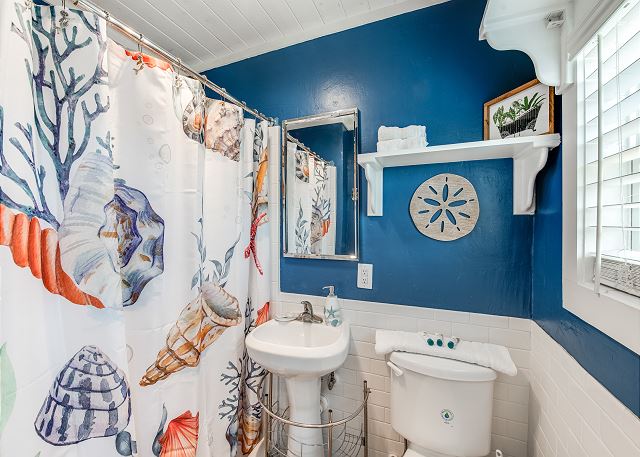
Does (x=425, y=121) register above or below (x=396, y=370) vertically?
above

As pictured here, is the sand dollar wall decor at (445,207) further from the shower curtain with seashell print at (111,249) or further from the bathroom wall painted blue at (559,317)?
the shower curtain with seashell print at (111,249)

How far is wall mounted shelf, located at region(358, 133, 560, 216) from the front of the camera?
37.6 inches

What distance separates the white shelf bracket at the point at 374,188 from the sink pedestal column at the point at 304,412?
857mm

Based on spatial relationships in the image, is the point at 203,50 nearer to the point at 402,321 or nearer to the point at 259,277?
the point at 259,277

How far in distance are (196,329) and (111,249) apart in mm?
504

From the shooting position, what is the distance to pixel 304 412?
4.23 ft

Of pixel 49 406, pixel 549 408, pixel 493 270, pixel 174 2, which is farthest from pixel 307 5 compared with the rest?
pixel 549 408

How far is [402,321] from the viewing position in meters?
1.32

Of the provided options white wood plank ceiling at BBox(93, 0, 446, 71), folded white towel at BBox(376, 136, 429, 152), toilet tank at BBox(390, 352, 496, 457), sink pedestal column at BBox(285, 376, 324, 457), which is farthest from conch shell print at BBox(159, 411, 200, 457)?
white wood plank ceiling at BBox(93, 0, 446, 71)

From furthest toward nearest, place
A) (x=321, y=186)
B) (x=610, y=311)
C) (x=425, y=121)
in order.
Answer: (x=321, y=186) < (x=425, y=121) < (x=610, y=311)

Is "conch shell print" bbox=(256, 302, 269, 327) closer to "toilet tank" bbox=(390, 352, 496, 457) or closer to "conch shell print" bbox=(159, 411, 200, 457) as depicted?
"conch shell print" bbox=(159, 411, 200, 457)

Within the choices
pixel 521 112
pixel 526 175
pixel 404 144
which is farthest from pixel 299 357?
pixel 521 112

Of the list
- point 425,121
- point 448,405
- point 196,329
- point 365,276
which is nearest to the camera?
point 448,405

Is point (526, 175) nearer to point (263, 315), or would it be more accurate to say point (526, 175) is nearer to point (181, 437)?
point (263, 315)
